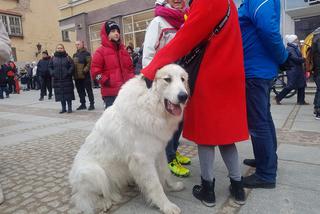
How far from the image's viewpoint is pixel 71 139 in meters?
5.68

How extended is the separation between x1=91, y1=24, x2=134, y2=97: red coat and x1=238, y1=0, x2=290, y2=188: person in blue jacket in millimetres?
2803

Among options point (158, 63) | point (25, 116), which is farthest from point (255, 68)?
point (25, 116)

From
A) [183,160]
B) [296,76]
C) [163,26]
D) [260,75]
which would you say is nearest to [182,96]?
[260,75]

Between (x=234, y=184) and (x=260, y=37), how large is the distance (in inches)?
57.7

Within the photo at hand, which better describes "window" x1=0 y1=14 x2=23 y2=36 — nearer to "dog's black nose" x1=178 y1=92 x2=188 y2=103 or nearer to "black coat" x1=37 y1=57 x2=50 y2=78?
"black coat" x1=37 y1=57 x2=50 y2=78

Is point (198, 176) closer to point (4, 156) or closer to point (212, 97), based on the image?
point (212, 97)

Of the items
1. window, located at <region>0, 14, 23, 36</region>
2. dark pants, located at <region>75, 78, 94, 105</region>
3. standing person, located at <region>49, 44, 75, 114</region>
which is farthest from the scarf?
window, located at <region>0, 14, 23, 36</region>

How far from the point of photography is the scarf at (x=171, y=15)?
333 centimetres

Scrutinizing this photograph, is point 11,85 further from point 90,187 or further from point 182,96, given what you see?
point 182,96

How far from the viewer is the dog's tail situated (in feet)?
9.14

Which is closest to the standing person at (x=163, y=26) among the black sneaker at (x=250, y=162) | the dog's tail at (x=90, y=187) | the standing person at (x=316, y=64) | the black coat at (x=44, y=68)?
the dog's tail at (x=90, y=187)

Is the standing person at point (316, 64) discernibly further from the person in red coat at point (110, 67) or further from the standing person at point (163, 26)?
the standing person at point (163, 26)

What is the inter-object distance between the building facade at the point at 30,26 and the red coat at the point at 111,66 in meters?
24.2

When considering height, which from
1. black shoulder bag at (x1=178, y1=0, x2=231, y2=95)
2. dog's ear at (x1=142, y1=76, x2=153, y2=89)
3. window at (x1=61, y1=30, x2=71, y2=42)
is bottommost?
dog's ear at (x1=142, y1=76, x2=153, y2=89)
